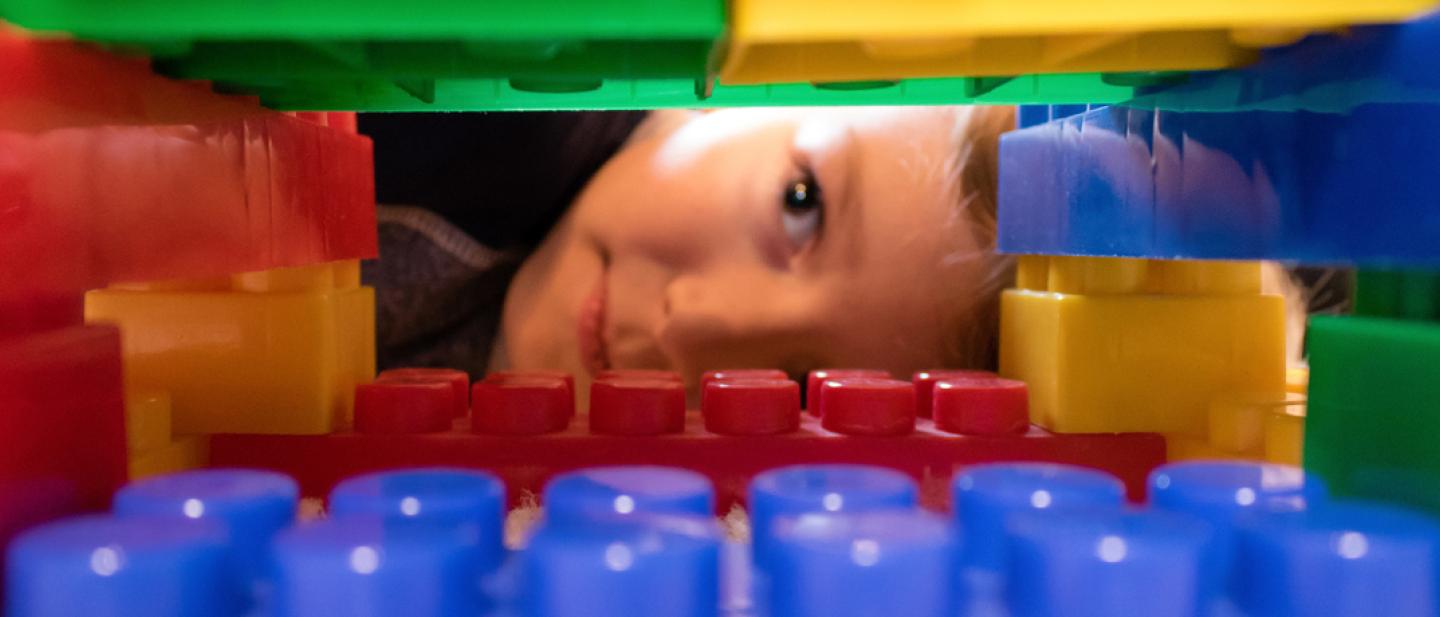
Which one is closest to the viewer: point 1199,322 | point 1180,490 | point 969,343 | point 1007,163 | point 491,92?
point 1180,490

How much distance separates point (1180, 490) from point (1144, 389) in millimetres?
415

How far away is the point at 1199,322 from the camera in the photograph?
924 millimetres

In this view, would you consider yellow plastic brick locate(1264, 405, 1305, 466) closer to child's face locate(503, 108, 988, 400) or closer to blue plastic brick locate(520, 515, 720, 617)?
blue plastic brick locate(520, 515, 720, 617)

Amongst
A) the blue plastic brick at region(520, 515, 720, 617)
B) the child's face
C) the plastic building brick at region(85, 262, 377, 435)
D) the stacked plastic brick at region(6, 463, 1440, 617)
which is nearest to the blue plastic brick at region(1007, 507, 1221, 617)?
the stacked plastic brick at region(6, 463, 1440, 617)

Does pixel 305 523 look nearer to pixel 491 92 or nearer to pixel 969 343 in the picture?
pixel 491 92

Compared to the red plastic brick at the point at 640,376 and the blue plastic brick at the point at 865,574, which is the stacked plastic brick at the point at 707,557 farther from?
the red plastic brick at the point at 640,376

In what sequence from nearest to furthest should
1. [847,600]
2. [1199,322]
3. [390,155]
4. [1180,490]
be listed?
[847,600]
[1180,490]
[1199,322]
[390,155]

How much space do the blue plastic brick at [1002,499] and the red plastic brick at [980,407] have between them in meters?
0.36

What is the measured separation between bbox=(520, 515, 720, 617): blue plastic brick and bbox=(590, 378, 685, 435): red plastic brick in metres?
0.46

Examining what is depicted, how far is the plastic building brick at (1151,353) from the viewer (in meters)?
0.92

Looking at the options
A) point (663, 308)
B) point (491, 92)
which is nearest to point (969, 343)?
point (663, 308)

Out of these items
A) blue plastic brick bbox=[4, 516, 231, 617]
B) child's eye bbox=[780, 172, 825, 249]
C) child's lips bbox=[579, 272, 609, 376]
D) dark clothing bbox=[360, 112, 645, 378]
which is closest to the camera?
blue plastic brick bbox=[4, 516, 231, 617]

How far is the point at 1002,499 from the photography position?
51cm

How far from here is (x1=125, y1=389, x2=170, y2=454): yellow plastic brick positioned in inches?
29.6
